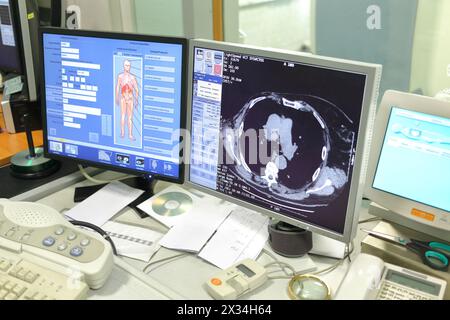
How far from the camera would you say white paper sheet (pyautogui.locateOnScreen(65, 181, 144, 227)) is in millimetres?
1191

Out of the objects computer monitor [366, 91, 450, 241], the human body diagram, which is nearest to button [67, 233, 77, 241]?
the human body diagram

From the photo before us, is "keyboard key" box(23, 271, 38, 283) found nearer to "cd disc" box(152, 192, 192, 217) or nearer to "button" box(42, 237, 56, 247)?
"button" box(42, 237, 56, 247)

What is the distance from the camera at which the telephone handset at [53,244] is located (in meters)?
0.91

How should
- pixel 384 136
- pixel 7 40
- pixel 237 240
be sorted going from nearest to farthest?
1. pixel 384 136
2. pixel 237 240
3. pixel 7 40

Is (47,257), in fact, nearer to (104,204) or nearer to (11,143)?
(104,204)

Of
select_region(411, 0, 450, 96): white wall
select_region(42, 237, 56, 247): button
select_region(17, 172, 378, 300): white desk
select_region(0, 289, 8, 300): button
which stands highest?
select_region(411, 0, 450, 96): white wall

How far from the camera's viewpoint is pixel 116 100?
1.20m

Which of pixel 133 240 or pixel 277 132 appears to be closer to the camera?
pixel 277 132

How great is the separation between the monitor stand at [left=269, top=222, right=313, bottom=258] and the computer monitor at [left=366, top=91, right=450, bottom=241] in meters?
0.18

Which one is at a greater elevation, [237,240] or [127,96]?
[127,96]

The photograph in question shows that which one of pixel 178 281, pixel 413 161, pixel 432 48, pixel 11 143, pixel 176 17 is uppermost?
pixel 176 17

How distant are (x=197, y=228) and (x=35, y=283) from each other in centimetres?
41

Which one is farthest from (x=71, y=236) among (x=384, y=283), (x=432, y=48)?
(x=432, y=48)

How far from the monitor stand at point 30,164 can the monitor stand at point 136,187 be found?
0.51 feet
